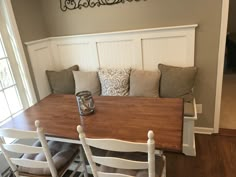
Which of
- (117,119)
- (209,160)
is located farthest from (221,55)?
(117,119)

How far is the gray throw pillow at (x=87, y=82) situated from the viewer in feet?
8.28

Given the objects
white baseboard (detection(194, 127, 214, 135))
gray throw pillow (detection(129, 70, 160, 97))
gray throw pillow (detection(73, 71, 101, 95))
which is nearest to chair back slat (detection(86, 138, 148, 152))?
gray throw pillow (detection(129, 70, 160, 97))

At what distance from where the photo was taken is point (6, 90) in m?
2.32

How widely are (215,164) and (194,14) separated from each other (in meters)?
1.58

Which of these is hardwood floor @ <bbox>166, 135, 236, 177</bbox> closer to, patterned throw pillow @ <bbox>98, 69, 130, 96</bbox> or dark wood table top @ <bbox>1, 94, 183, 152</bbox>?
dark wood table top @ <bbox>1, 94, 183, 152</bbox>

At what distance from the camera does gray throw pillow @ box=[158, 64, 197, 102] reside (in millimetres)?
2184

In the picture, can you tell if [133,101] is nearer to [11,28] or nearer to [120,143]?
[120,143]

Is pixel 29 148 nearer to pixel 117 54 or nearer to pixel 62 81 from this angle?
pixel 62 81

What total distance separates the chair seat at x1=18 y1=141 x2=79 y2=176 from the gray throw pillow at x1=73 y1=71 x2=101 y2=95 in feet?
2.92

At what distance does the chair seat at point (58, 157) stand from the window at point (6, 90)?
881 millimetres

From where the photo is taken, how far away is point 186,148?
86.7 inches

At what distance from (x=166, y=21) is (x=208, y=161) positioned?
5.18 feet

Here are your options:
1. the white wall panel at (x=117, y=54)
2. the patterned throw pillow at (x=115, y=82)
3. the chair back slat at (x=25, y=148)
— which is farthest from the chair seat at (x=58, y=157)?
the white wall panel at (x=117, y=54)

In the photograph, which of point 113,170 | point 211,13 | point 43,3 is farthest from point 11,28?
point 211,13
